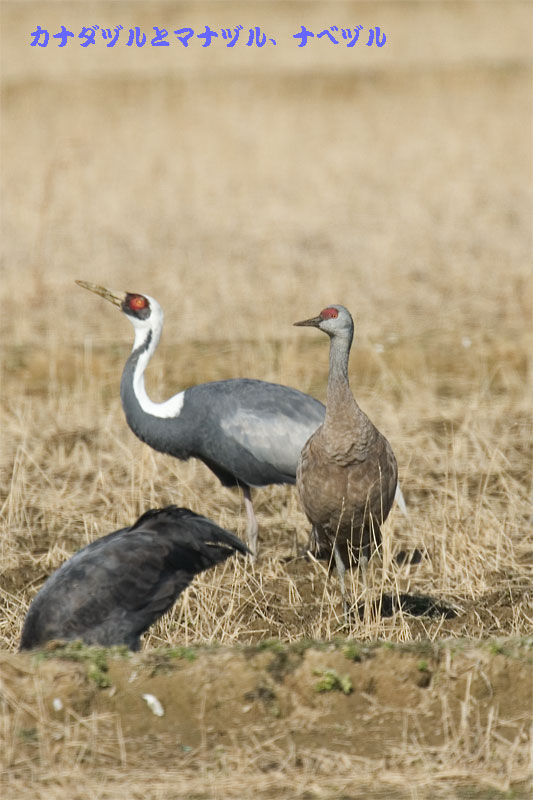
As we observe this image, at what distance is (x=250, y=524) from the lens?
238 inches

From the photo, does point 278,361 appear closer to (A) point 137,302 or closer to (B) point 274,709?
(A) point 137,302

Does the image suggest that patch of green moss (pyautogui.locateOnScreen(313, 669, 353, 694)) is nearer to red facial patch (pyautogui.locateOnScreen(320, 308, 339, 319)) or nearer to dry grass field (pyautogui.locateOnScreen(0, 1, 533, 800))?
dry grass field (pyautogui.locateOnScreen(0, 1, 533, 800))

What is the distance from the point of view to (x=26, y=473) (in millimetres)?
6961

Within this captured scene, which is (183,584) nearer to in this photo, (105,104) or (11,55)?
(105,104)

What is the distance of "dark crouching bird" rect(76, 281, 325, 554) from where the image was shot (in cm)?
619

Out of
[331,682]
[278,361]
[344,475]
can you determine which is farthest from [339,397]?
[278,361]

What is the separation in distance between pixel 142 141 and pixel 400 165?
4.02m

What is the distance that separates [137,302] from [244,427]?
0.99 meters

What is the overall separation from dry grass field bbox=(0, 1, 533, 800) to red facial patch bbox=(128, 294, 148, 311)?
32.7 inches

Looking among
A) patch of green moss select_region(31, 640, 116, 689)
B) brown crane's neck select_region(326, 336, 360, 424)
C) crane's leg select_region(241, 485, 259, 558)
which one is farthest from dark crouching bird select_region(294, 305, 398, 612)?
patch of green moss select_region(31, 640, 116, 689)

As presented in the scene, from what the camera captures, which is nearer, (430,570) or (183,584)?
(183,584)

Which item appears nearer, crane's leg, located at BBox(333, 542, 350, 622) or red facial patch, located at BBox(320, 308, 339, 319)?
crane's leg, located at BBox(333, 542, 350, 622)

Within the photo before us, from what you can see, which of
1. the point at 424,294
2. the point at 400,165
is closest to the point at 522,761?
the point at 424,294

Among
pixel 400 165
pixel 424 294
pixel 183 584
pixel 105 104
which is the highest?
pixel 105 104
